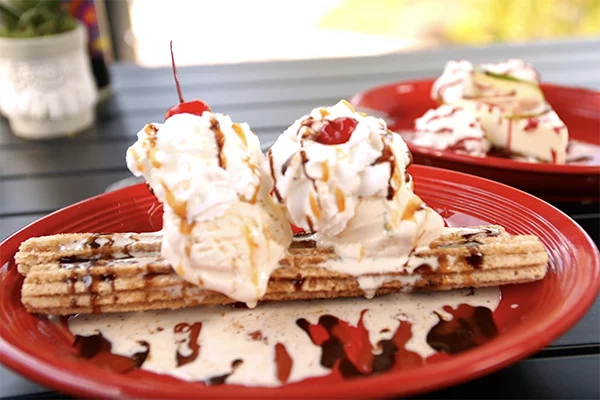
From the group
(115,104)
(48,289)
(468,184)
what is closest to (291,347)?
(48,289)

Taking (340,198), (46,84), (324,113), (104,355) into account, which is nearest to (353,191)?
(340,198)

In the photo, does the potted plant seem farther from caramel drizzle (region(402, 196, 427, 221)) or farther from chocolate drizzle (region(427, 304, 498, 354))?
chocolate drizzle (region(427, 304, 498, 354))

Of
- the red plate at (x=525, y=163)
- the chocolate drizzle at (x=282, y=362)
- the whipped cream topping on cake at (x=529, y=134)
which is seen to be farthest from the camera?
the whipped cream topping on cake at (x=529, y=134)

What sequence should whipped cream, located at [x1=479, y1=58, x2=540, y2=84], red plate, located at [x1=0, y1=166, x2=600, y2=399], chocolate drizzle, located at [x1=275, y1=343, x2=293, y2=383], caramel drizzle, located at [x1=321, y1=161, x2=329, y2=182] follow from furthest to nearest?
whipped cream, located at [x1=479, y1=58, x2=540, y2=84]
caramel drizzle, located at [x1=321, y1=161, x2=329, y2=182]
chocolate drizzle, located at [x1=275, y1=343, x2=293, y2=383]
red plate, located at [x1=0, y1=166, x2=600, y2=399]

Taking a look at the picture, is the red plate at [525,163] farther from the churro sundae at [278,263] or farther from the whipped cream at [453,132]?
the churro sundae at [278,263]

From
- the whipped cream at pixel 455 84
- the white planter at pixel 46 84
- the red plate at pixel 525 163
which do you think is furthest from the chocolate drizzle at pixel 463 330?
the white planter at pixel 46 84

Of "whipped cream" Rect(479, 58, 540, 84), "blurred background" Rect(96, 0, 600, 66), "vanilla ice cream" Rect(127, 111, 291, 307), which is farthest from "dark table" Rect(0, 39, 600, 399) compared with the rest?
"blurred background" Rect(96, 0, 600, 66)

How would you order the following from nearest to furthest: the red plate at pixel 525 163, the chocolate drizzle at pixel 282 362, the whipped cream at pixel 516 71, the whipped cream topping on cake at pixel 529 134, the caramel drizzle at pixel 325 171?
the chocolate drizzle at pixel 282 362 < the caramel drizzle at pixel 325 171 < the red plate at pixel 525 163 < the whipped cream topping on cake at pixel 529 134 < the whipped cream at pixel 516 71
